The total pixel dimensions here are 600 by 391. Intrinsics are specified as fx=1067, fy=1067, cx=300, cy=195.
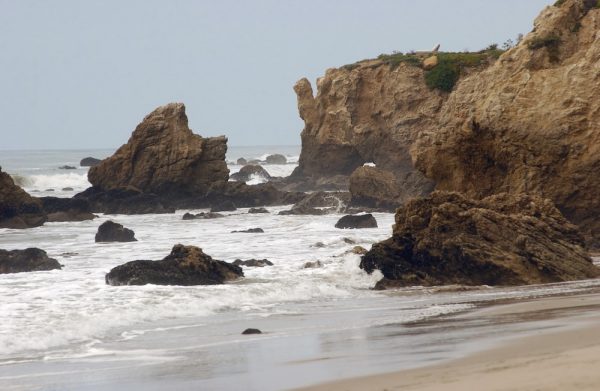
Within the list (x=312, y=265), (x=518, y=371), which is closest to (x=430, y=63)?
(x=312, y=265)

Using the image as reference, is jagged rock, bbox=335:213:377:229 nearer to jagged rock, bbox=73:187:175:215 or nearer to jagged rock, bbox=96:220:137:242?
jagged rock, bbox=96:220:137:242

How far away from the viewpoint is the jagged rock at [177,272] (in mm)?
16438

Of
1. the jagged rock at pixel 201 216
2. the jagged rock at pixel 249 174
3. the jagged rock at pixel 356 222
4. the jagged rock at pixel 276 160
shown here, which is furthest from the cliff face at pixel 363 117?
the jagged rock at pixel 276 160

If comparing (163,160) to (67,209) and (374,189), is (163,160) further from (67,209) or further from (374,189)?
(374,189)

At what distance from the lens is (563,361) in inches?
314

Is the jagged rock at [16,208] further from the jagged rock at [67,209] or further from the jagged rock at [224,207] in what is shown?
the jagged rock at [224,207]

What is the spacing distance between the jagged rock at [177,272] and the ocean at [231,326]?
384 mm

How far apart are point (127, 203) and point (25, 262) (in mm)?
20054

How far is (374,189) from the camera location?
122 ft

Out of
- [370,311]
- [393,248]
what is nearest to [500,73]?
[393,248]

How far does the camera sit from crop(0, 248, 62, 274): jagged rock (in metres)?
18.8

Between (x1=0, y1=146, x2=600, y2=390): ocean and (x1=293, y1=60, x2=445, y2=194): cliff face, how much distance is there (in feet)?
90.0

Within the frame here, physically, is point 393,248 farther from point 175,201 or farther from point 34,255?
point 175,201

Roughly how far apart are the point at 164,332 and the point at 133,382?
3.50 m
